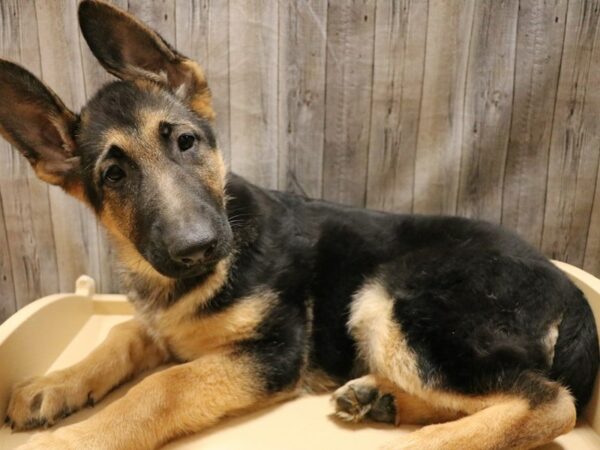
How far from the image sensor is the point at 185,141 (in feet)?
7.23

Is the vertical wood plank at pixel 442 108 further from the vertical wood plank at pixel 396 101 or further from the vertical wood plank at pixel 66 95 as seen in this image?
the vertical wood plank at pixel 66 95

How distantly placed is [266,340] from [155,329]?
20.8 inches

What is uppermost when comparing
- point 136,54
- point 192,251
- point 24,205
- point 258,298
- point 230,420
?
point 136,54

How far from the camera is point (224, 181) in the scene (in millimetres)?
2359

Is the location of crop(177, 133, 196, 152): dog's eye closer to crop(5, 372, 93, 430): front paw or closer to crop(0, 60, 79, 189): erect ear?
crop(0, 60, 79, 189): erect ear

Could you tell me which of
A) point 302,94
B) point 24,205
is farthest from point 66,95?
point 302,94

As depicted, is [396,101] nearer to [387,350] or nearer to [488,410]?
[387,350]

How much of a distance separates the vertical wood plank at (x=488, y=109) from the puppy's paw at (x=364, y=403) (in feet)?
3.98

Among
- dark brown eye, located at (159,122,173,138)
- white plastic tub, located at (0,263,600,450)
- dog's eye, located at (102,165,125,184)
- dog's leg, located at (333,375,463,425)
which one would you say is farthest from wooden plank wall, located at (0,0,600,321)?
dog's leg, located at (333,375,463,425)

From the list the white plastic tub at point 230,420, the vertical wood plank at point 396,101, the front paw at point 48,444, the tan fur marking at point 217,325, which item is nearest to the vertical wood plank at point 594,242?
the white plastic tub at point 230,420

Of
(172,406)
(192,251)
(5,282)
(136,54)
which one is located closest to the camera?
(192,251)

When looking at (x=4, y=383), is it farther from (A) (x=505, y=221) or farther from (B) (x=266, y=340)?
(A) (x=505, y=221)

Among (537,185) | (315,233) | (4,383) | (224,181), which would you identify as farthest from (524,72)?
(4,383)

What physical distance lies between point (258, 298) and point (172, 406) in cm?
53
